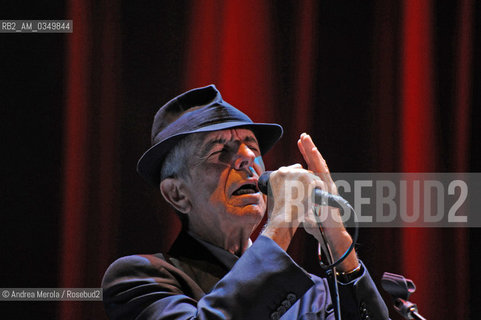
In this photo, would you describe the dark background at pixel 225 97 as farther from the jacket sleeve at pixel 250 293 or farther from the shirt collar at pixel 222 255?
the jacket sleeve at pixel 250 293

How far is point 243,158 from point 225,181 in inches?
3.4

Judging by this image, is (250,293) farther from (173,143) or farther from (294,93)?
(294,93)

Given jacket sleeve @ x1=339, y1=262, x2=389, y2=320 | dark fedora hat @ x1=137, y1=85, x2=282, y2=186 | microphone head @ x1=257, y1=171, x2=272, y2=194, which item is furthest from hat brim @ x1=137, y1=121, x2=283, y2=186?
jacket sleeve @ x1=339, y1=262, x2=389, y2=320

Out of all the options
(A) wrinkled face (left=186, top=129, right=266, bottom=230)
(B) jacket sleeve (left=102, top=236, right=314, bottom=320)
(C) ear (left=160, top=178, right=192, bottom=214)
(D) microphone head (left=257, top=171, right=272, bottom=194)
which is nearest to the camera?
(B) jacket sleeve (left=102, top=236, right=314, bottom=320)

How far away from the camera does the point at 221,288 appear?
1.31 m

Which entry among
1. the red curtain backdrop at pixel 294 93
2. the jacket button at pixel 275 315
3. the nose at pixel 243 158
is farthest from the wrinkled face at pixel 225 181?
the red curtain backdrop at pixel 294 93

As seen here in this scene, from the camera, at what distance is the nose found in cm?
169

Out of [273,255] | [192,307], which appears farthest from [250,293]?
[192,307]

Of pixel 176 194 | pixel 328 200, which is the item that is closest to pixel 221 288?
pixel 328 200

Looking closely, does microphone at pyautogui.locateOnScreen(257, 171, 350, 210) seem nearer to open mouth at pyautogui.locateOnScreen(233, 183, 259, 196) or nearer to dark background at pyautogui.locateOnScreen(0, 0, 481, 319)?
open mouth at pyautogui.locateOnScreen(233, 183, 259, 196)

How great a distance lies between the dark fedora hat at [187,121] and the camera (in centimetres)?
174

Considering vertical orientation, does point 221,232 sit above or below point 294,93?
below

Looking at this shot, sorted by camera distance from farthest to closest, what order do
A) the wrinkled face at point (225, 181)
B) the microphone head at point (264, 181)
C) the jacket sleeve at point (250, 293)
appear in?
the wrinkled face at point (225, 181)
the microphone head at point (264, 181)
the jacket sleeve at point (250, 293)

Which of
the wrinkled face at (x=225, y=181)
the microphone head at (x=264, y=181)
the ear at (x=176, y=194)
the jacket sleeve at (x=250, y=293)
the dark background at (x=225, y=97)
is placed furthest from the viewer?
the dark background at (x=225, y=97)
